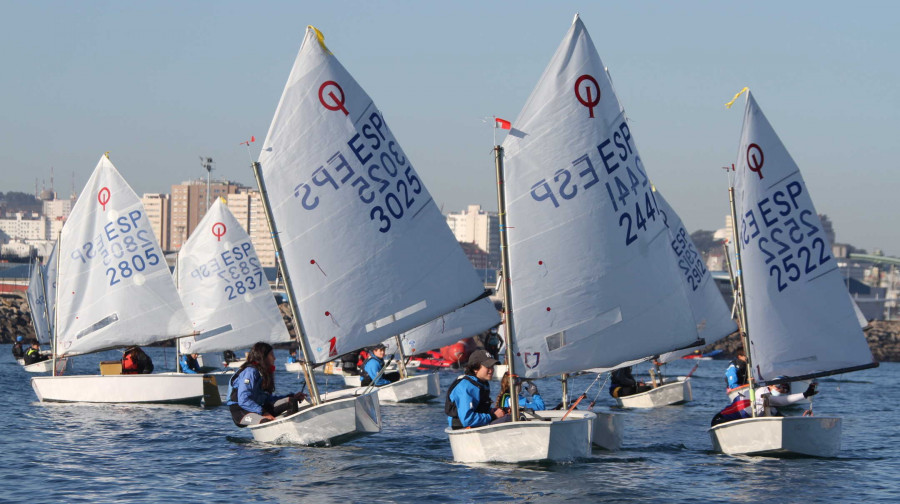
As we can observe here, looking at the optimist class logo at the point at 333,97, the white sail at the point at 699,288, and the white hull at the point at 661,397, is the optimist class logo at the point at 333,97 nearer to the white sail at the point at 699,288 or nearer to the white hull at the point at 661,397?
the white hull at the point at 661,397

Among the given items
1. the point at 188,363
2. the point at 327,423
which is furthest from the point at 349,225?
the point at 188,363

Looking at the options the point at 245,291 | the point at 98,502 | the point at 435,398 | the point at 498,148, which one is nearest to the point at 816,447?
the point at 498,148

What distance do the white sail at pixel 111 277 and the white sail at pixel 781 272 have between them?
14.3m

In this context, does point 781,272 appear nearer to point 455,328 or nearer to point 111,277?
point 455,328

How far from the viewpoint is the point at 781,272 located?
1994 centimetres

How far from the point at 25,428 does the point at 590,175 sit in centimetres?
1210

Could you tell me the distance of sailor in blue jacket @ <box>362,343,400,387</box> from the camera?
29734 millimetres

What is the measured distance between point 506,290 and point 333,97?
4.68 meters

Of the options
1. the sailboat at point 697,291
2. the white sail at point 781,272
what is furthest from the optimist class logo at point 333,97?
the sailboat at point 697,291

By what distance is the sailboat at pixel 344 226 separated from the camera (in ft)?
63.7

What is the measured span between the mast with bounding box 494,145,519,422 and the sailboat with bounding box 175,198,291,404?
66.4 feet

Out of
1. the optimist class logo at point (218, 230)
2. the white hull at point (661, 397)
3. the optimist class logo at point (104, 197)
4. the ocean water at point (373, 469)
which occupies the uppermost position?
the optimist class logo at point (218, 230)

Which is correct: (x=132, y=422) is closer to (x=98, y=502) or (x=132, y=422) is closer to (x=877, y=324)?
(x=98, y=502)

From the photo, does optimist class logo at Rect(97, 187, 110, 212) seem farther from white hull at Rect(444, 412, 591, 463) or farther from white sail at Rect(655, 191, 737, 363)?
white sail at Rect(655, 191, 737, 363)
